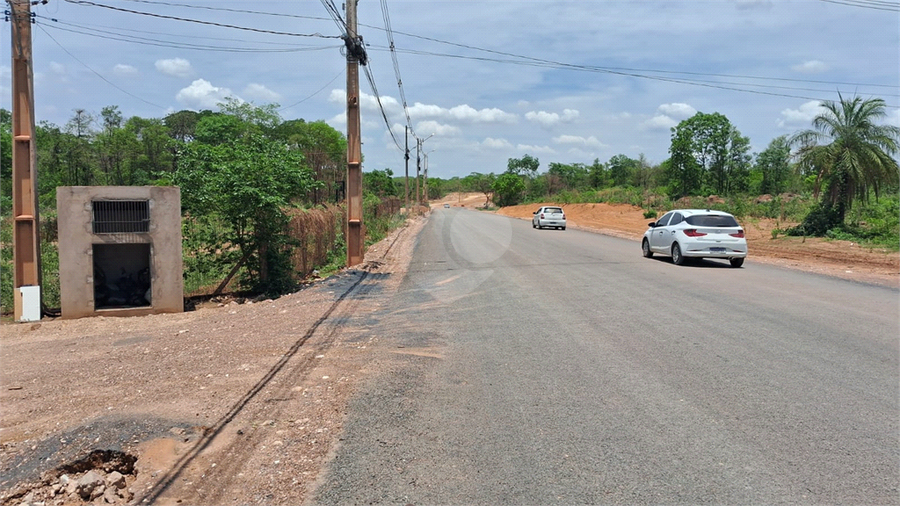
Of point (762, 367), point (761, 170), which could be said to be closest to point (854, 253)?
point (762, 367)

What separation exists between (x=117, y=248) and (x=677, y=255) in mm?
14269

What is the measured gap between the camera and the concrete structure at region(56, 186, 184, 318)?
11297 millimetres

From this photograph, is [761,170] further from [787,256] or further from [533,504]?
[533,504]

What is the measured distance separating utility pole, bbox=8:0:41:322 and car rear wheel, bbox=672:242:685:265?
15537 mm

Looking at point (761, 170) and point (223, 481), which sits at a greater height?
point (761, 170)

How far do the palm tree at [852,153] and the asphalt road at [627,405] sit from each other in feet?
55.2

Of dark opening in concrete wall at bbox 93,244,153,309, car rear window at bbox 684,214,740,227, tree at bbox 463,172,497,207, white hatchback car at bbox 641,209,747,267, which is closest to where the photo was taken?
dark opening in concrete wall at bbox 93,244,153,309

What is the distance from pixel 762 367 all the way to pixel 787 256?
17.3 meters

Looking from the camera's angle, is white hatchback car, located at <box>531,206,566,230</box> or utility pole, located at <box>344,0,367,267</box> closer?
utility pole, located at <box>344,0,367,267</box>

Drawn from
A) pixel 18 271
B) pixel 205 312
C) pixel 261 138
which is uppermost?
pixel 261 138

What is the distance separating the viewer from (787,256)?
71.9 ft

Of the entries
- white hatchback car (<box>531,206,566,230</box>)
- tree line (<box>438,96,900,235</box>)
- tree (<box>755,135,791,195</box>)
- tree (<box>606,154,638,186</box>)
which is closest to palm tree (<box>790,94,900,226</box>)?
tree line (<box>438,96,900,235</box>)

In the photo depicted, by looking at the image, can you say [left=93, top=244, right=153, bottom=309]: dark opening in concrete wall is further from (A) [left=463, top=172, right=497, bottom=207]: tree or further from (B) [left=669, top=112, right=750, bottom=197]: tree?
(A) [left=463, top=172, right=497, bottom=207]: tree

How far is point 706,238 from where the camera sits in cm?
1747
